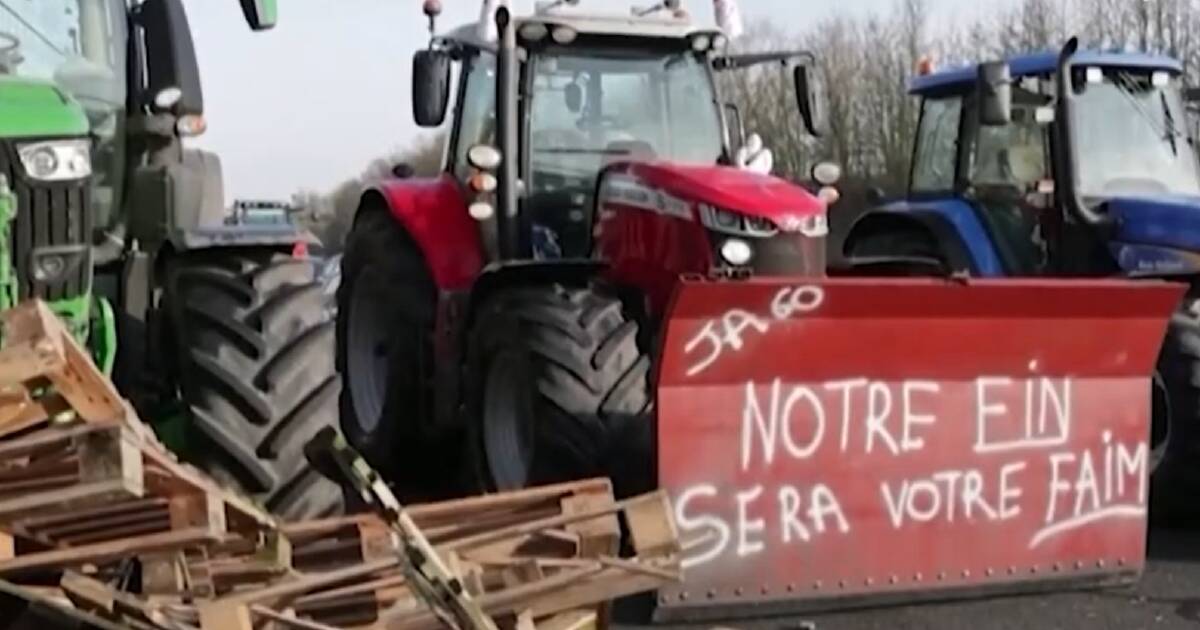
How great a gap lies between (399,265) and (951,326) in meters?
3.11

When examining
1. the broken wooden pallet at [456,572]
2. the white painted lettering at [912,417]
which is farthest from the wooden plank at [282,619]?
the white painted lettering at [912,417]

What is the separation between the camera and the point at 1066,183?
8.56 m

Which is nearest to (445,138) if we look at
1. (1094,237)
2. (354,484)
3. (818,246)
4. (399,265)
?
(399,265)

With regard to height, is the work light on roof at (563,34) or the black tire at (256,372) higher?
the work light on roof at (563,34)

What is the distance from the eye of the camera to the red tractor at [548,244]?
6.46 metres

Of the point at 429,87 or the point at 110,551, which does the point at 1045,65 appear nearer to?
the point at 429,87

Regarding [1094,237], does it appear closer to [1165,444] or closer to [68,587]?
[1165,444]

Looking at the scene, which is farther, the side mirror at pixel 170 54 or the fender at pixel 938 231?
the fender at pixel 938 231

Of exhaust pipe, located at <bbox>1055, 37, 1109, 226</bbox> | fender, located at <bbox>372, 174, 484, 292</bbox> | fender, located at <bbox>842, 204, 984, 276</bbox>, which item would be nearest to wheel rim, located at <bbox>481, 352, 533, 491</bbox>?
fender, located at <bbox>372, 174, 484, 292</bbox>

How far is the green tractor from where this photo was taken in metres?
5.24

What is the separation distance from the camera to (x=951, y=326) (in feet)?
19.7

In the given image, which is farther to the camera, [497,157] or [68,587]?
[497,157]

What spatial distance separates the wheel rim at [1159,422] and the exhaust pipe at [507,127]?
2.68 metres

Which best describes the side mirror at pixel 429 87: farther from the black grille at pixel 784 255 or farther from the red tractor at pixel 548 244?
the black grille at pixel 784 255
